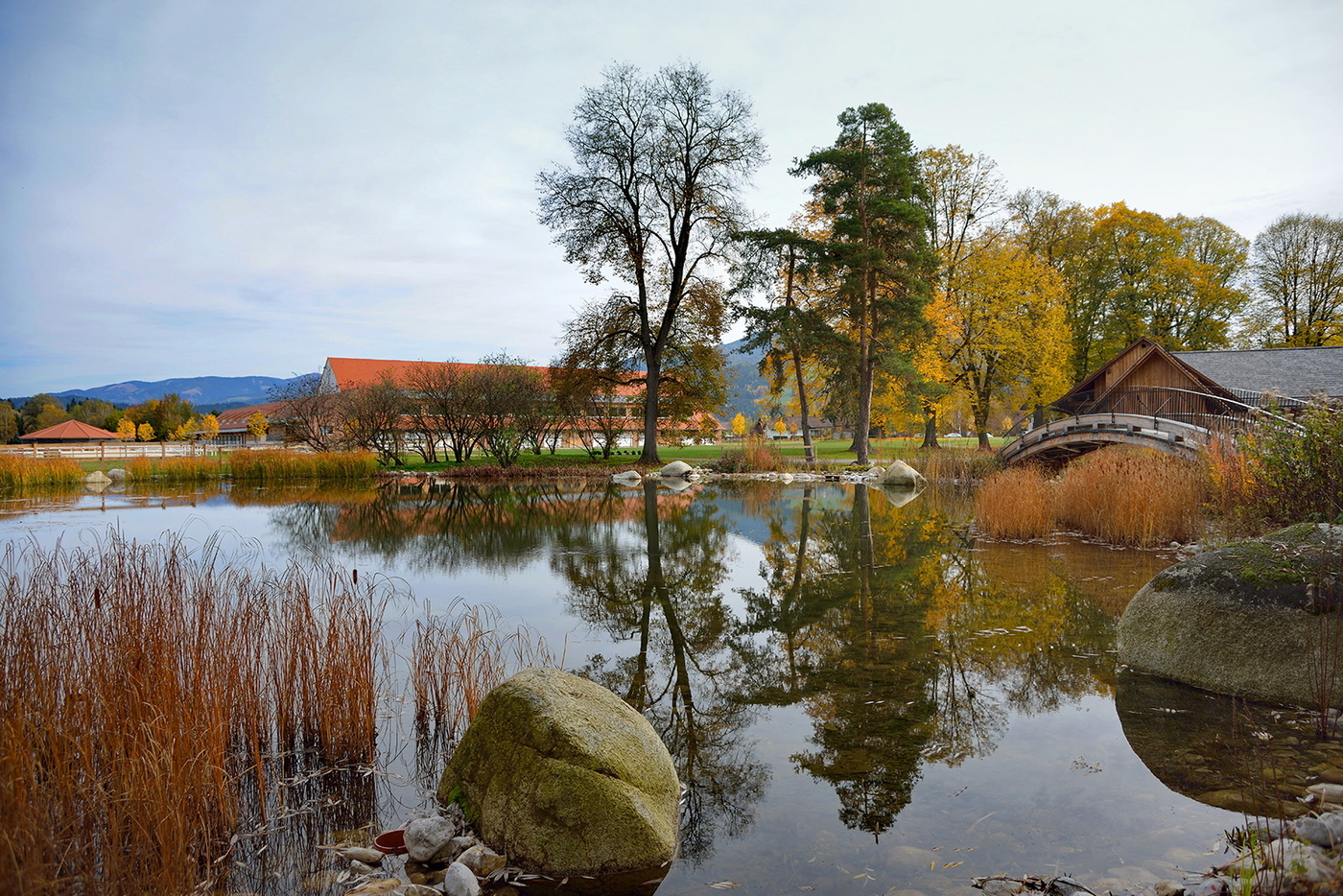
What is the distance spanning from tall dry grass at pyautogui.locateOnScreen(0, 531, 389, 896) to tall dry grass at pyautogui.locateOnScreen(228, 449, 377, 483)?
2689 cm

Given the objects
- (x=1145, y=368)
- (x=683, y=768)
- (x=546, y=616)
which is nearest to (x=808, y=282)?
(x=1145, y=368)

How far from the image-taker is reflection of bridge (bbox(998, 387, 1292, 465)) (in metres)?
15.4

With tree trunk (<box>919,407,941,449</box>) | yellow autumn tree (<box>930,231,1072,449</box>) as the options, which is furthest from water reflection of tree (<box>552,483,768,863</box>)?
yellow autumn tree (<box>930,231,1072,449</box>)

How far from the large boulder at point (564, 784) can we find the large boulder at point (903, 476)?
23.1m

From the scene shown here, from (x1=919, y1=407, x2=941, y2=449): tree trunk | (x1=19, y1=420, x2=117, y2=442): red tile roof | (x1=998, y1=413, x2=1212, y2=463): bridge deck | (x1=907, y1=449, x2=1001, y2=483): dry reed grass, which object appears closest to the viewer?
(x1=998, y1=413, x2=1212, y2=463): bridge deck

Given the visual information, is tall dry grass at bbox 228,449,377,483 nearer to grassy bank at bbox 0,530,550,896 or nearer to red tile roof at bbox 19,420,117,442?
grassy bank at bbox 0,530,550,896

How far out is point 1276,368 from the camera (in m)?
24.7

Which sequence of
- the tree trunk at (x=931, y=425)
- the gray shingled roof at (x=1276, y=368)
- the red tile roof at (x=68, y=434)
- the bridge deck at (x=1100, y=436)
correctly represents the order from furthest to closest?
the red tile roof at (x=68, y=434), the tree trunk at (x=931, y=425), the gray shingled roof at (x=1276, y=368), the bridge deck at (x=1100, y=436)

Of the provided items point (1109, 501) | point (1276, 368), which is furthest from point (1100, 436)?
point (1276, 368)

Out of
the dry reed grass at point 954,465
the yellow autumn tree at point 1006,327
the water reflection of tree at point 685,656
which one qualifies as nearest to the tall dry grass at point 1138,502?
the water reflection of tree at point 685,656

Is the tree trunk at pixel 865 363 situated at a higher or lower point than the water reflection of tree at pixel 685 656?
higher

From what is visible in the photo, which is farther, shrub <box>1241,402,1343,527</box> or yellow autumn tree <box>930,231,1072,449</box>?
yellow autumn tree <box>930,231,1072,449</box>

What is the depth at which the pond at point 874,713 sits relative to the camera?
379 centimetres

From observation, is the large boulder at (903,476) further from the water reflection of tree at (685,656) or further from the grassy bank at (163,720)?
the grassy bank at (163,720)
